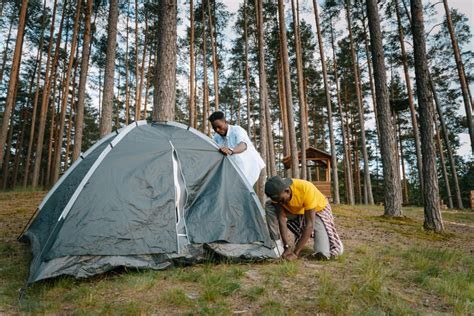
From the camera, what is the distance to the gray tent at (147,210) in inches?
115

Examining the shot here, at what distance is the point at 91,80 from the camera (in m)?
20.5

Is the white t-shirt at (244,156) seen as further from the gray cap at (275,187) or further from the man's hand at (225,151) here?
the gray cap at (275,187)

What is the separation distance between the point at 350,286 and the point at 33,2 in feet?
64.4

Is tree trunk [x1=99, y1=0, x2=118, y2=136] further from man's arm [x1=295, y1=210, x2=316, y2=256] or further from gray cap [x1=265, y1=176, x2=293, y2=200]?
man's arm [x1=295, y1=210, x2=316, y2=256]

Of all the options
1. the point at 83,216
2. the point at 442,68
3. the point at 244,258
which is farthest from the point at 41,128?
the point at 442,68

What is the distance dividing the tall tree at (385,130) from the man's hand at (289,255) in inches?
201

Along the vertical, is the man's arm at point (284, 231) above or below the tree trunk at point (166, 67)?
below

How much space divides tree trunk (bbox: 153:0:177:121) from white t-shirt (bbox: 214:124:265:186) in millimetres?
1473

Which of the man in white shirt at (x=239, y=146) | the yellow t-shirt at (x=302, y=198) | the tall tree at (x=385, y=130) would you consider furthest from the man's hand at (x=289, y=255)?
the tall tree at (x=385, y=130)

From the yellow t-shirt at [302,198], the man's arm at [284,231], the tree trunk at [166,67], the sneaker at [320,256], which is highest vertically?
the tree trunk at [166,67]

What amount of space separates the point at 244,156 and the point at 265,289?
2.21m

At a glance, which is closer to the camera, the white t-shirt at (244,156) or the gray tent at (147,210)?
the gray tent at (147,210)

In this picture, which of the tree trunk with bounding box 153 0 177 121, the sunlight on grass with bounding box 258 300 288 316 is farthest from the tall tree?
the sunlight on grass with bounding box 258 300 288 316

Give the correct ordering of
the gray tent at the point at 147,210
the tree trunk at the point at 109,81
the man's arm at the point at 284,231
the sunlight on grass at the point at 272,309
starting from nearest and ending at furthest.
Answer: the sunlight on grass at the point at 272,309 → the gray tent at the point at 147,210 → the man's arm at the point at 284,231 → the tree trunk at the point at 109,81
